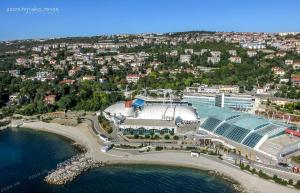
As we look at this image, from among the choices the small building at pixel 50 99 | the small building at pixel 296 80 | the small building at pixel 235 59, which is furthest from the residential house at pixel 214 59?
the small building at pixel 50 99

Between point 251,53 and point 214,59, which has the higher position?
point 251,53

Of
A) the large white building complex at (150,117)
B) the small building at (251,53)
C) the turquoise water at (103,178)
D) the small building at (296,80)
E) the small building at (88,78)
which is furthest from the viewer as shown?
the small building at (251,53)

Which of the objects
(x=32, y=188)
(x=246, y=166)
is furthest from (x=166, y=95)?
(x=32, y=188)

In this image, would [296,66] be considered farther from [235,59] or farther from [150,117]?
[150,117]

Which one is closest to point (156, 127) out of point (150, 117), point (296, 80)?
point (150, 117)

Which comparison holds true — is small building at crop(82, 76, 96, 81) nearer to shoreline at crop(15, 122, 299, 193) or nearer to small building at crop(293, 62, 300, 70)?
shoreline at crop(15, 122, 299, 193)

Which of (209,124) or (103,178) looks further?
(209,124)

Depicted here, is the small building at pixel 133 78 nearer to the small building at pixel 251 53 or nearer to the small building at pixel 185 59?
the small building at pixel 185 59
